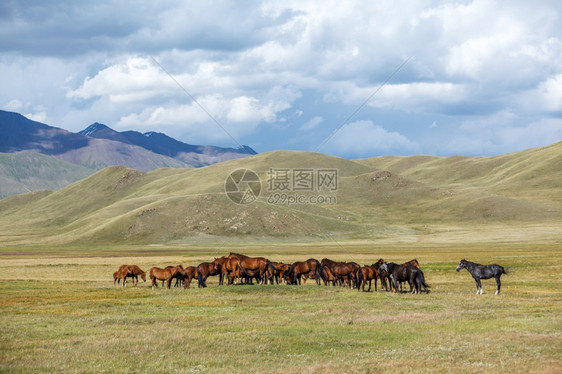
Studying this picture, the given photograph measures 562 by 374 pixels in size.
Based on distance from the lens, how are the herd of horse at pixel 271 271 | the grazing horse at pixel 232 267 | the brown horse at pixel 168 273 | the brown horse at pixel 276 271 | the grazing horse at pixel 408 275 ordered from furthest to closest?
the brown horse at pixel 276 271 → the brown horse at pixel 168 273 → the grazing horse at pixel 232 267 → the herd of horse at pixel 271 271 → the grazing horse at pixel 408 275

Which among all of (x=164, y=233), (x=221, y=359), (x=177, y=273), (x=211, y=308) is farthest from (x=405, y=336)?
(x=164, y=233)

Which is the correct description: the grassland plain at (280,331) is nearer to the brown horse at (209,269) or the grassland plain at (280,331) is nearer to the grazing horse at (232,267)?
the grazing horse at (232,267)

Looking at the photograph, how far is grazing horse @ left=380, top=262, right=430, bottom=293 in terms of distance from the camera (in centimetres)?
3409

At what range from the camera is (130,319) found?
24812 millimetres

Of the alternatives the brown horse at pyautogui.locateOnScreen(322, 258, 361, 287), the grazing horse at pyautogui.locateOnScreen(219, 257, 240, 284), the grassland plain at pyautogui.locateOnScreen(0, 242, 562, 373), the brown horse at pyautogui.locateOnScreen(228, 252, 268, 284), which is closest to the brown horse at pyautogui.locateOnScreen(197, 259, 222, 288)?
the grazing horse at pyautogui.locateOnScreen(219, 257, 240, 284)

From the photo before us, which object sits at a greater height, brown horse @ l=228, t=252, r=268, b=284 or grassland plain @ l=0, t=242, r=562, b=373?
brown horse @ l=228, t=252, r=268, b=284

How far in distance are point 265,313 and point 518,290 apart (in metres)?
18.9

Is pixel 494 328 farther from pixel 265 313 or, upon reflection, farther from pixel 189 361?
pixel 189 361

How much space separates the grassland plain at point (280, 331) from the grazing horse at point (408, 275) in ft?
5.10

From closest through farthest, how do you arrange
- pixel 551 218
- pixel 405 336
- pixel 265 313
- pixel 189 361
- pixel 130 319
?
pixel 189 361 → pixel 405 336 → pixel 130 319 → pixel 265 313 → pixel 551 218

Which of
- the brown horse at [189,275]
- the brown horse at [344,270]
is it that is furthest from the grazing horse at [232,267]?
the brown horse at [344,270]

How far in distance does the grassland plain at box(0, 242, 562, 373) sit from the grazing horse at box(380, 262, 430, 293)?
5.10 ft

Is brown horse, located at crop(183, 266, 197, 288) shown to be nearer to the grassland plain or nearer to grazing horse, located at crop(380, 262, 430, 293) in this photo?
the grassland plain

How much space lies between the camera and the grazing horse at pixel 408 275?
34094 mm
